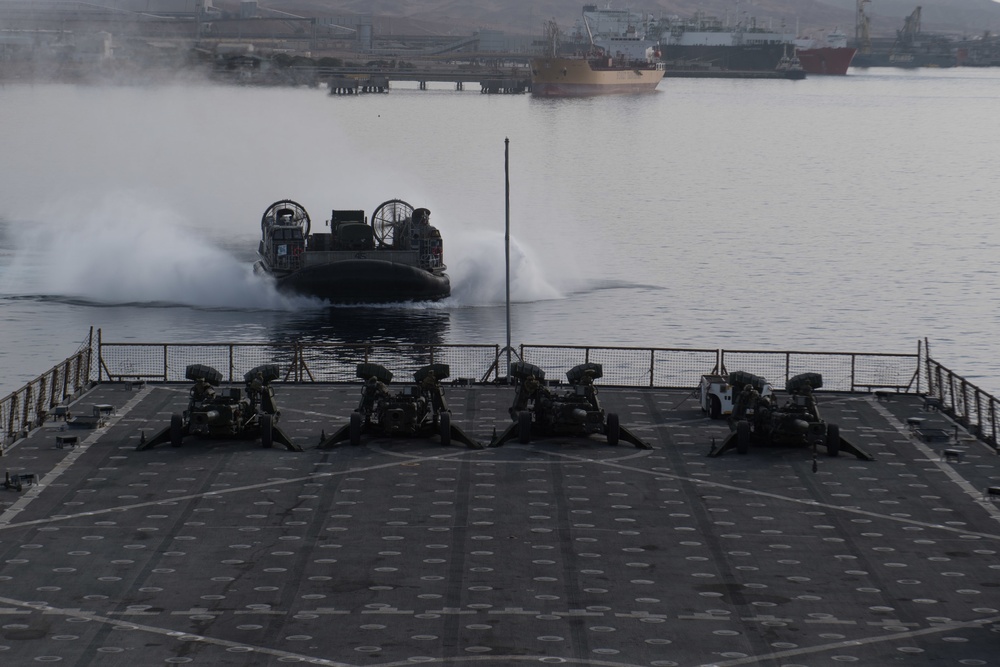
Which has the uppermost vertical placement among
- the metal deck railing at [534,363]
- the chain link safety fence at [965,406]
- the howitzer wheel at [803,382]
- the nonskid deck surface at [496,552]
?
the howitzer wheel at [803,382]

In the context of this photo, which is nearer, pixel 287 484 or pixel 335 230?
pixel 287 484

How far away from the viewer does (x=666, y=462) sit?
138ft

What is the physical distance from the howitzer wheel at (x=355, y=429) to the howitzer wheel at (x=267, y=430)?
2309 millimetres

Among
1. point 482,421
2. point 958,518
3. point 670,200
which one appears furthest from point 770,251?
point 958,518

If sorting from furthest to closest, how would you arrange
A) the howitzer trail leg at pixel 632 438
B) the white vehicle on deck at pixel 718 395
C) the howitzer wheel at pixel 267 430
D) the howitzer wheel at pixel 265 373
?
the white vehicle on deck at pixel 718 395 < the howitzer wheel at pixel 265 373 < the howitzer trail leg at pixel 632 438 < the howitzer wheel at pixel 267 430

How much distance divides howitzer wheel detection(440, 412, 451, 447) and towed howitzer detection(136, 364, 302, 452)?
167 inches

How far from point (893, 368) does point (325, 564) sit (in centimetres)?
4982

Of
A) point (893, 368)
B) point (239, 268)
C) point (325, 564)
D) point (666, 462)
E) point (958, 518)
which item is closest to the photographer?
point (325, 564)

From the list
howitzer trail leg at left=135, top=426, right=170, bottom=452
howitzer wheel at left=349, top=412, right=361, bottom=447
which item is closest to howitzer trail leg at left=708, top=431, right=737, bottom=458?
howitzer wheel at left=349, top=412, right=361, bottom=447

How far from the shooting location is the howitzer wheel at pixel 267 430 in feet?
140

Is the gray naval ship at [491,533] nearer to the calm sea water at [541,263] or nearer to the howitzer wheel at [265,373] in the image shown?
the howitzer wheel at [265,373]

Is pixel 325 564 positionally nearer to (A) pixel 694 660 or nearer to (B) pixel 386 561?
(B) pixel 386 561

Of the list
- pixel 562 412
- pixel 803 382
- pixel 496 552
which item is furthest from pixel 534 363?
pixel 496 552

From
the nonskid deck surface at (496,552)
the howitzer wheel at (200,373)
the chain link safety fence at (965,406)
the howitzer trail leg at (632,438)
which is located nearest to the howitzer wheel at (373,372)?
the nonskid deck surface at (496,552)
